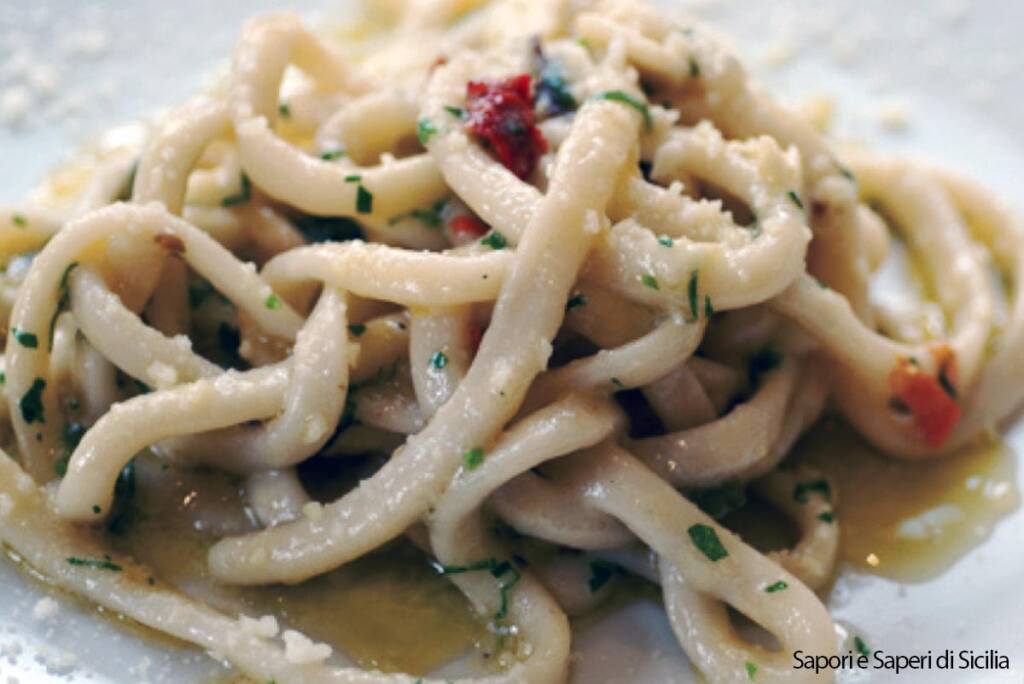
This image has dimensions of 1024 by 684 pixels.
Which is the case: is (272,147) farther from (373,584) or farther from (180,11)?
(180,11)

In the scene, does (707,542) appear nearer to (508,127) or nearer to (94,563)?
(508,127)

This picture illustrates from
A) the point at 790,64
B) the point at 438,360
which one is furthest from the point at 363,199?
the point at 790,64

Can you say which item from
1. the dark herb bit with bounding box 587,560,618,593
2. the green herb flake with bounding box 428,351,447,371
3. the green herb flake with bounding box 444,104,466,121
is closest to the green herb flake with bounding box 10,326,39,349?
the green herb flake with bounding box 428,351,447,371

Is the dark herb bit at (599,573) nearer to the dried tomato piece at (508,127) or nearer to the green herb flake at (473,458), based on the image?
the green herb flake at (473,458)

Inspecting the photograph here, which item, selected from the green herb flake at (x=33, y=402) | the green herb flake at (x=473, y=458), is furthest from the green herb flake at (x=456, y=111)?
the green herb flake at (x=33, y=402)

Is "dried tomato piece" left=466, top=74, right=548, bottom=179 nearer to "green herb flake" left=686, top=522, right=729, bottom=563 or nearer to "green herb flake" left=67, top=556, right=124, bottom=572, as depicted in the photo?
"green herb flake" left=686, top=522, right=729, bottom=563

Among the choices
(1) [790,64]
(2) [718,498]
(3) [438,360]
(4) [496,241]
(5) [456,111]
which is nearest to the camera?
(3) [438,360]

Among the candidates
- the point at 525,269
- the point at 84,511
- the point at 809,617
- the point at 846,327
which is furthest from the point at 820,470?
the point at 84,511
